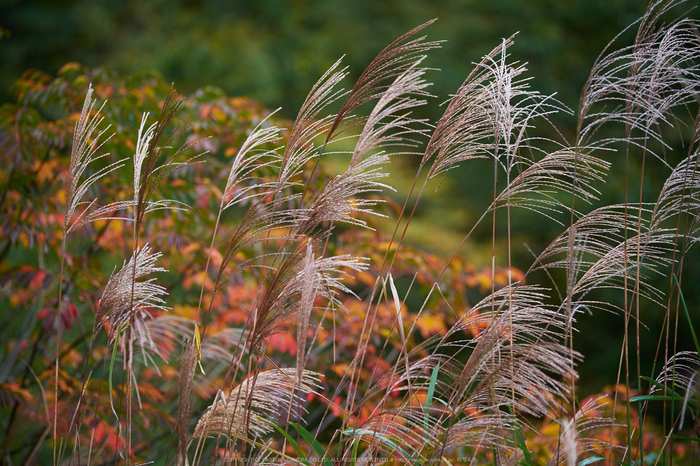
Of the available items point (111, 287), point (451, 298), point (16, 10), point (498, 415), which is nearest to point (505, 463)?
point (498, 415)

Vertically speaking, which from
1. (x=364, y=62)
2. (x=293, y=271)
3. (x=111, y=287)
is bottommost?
(x=111, y=287)

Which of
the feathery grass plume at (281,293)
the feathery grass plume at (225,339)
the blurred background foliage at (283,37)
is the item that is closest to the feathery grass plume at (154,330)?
the feathery grass plume at (225,339)

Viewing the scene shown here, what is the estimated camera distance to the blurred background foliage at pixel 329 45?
7.16 meters

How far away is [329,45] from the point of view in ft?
26.5

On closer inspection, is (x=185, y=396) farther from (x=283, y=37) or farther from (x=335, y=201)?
(x=283, y=37)

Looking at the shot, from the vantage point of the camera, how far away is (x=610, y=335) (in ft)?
23.5

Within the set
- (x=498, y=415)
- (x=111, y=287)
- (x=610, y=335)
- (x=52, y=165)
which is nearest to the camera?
(x=498, y=415)

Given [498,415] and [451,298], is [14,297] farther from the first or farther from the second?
[498,415]

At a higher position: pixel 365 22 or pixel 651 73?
pixel 365 22

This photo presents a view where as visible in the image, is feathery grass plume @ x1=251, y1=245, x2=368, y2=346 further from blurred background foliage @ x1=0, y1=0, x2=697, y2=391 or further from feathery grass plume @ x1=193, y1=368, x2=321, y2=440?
blurred background foliage @ x1=0, y1=0, x2=697, y2=391

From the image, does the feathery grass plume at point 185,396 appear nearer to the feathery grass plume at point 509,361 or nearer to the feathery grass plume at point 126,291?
the feathery grass plume at point 126,291

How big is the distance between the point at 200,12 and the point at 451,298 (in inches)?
286

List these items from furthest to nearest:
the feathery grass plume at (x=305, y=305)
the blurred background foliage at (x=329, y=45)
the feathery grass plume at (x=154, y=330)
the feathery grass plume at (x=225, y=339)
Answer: the blurred background foliage at (x=329, y=45)
the feathery grass plume at (x=225, y=339)
the feathery grass plume at (x=154, y=330)
the feathery grass plume at (x=305, y=305)

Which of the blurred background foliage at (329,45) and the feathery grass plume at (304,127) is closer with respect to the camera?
the feathery grass plume at (304,127)
